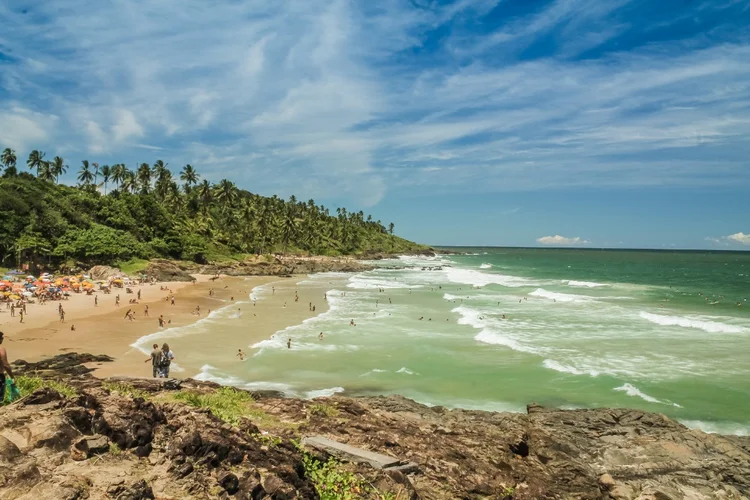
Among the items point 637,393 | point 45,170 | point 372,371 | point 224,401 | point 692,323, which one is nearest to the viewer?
point 224,401

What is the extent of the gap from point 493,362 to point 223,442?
19.5 meters

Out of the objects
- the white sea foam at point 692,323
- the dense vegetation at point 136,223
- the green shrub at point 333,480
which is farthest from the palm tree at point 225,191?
the green shrub at point 333,480

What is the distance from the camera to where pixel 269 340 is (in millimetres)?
27734

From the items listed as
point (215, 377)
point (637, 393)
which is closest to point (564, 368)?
point (637, 393)

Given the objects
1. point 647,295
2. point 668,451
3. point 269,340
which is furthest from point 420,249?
point 668,451

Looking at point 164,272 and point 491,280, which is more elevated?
point 164,272

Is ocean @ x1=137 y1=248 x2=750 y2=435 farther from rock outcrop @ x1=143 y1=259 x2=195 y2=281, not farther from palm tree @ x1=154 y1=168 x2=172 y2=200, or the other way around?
palm tree @ x1=154 y1=168 x2=172 y2=200

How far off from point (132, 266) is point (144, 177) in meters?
42.3

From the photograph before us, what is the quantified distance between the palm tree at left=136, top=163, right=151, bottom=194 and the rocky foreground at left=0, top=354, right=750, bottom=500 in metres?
Result: 88.0

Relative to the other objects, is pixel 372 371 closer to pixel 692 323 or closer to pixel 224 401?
pixel 224 401

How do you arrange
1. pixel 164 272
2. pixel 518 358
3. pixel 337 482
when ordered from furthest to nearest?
pixel 164 272, pixel 518 358, pixel 337 482

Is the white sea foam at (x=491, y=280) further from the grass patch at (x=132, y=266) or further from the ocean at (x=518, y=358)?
the grass patch at (x=132, y=266)

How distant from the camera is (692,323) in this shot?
36031 millimetres

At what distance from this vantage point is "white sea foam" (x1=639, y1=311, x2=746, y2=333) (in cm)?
3372
